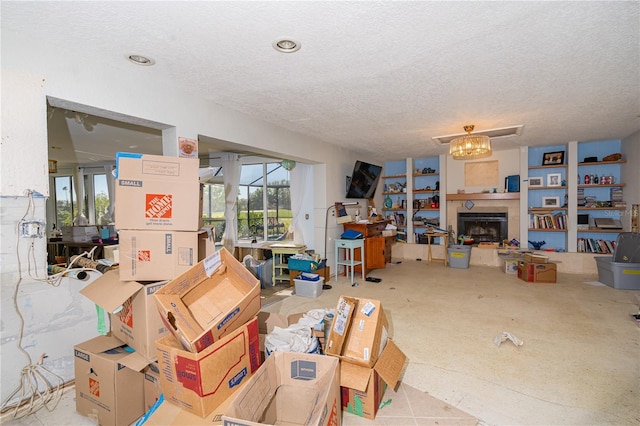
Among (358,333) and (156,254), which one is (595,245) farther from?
(156,254)

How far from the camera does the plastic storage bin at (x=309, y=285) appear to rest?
4164mm

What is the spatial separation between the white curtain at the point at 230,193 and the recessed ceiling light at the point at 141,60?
3597 millimetres

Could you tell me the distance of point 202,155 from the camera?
20.2ft

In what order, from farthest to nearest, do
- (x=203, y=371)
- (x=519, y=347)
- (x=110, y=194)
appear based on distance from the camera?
(x=110, y=194) → (x=519, y=347) → (x=203, y=371)

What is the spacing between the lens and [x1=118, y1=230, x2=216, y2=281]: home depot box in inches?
71.7

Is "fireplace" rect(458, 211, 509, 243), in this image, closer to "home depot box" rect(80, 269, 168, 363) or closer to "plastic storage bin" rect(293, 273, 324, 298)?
"plastic storage bin" rect(293, 273, 324, 298)

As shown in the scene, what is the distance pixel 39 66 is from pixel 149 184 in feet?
3.43

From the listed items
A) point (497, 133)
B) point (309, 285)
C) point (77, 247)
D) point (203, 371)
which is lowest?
point (309, 285)

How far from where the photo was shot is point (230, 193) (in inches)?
231

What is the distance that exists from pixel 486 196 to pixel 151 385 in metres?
6.20

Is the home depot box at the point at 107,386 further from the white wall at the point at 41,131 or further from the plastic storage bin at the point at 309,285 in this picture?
the plastic storage bin at the point at 309,285

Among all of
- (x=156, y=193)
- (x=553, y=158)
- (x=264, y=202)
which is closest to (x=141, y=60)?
(x=156, y=193)

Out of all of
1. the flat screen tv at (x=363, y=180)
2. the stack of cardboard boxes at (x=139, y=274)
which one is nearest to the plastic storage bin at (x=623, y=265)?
the flat screen tv at (x=363, y=180)

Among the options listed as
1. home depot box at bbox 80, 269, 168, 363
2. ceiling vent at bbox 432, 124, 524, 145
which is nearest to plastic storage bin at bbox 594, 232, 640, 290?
ceiling vent at bbox 432, 124, 524, 145
